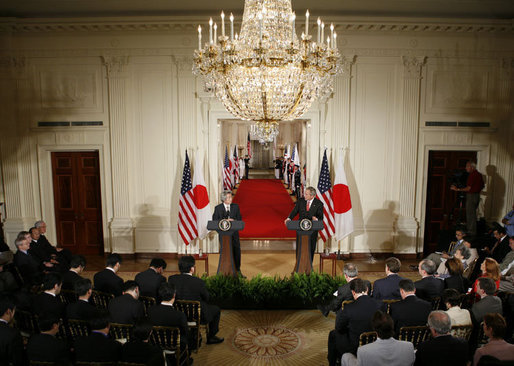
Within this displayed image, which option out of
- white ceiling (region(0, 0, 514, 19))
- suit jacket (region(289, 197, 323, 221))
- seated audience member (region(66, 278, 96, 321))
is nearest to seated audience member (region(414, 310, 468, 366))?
seated audience member (region(66, 278, 96, 321))

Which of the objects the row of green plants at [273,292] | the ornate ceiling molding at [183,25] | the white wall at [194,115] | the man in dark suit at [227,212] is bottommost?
the row of green plants at [273,292]

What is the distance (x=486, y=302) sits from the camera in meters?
4.20

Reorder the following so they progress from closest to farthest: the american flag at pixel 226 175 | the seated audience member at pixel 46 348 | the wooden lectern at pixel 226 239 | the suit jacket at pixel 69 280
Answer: the seated audience member at pixel 46 348
the suit jacket at pixel 69 280
the wooden lectern at pixel 226 239
the american flag at pixel 226 175

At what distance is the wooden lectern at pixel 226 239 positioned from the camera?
654cm

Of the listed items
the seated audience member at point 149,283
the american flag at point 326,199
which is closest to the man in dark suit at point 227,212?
the american flag at point 326,199

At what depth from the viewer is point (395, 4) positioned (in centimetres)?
757

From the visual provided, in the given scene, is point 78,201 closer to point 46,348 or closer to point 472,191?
point 46,348

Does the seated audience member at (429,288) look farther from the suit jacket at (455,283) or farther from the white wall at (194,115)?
the white wall at (194,115)

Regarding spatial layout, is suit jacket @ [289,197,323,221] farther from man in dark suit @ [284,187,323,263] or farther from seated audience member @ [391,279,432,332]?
seated audience member @ [391,279,432,332]

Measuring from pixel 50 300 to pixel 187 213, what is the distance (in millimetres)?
3880

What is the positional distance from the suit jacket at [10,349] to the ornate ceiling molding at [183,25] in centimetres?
624

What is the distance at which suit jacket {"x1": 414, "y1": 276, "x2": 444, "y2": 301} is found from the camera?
4.68 m

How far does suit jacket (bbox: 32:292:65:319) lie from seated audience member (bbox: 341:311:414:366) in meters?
3.09

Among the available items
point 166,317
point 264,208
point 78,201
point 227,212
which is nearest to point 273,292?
point 227,212
